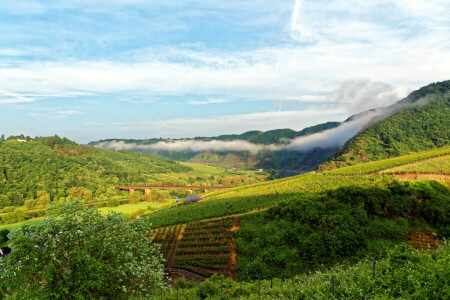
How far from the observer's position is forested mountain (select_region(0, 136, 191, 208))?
440ft

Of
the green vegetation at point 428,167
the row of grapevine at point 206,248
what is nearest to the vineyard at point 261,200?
the row of grapevine at point 206,248

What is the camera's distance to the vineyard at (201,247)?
4078 centimetres

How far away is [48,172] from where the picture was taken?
15238cm

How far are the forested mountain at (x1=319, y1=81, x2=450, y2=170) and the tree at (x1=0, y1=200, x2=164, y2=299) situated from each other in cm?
11243

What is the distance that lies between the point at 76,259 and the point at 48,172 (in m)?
168

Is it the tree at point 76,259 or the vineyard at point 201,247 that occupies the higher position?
the tree at point 76,259

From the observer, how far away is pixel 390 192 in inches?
1953

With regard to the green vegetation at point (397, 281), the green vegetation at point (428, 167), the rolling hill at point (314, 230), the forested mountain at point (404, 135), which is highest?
the forested mountain at point (404, 135)

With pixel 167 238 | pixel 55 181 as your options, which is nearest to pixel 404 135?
pixel 167 238

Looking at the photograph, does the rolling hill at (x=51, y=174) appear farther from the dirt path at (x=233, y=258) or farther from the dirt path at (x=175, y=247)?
the dirt path at (x=233, y=258)

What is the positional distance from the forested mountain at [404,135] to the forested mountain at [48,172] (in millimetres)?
138403

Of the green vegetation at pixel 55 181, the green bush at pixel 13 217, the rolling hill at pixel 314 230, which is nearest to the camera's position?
the rolling hill at pixel 314 230

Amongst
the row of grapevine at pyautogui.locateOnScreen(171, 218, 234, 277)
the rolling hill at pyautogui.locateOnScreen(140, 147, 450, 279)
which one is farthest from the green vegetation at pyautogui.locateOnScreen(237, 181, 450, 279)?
the row of grapevine at pyautogui.locateOnScreen(171, 218, 234, 277)

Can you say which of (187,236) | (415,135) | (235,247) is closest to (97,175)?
(187,236)
